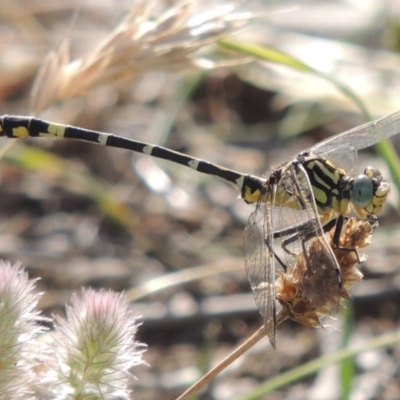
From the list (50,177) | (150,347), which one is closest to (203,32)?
(150,347)

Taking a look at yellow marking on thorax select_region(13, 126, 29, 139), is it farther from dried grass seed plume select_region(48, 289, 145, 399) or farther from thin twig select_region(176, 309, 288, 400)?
thin twig select_region(176, 309, 288, 400)

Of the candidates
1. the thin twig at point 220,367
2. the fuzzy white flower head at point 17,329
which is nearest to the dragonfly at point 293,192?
the thin twig at point 220,367

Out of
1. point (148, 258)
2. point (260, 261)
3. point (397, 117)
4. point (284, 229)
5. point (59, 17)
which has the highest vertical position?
point (59, 17)

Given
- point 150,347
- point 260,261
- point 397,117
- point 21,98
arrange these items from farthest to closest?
point 21,98 < point 150,347 < point 397,117 < point 260,261

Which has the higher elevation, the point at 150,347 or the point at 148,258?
the point at 148,258

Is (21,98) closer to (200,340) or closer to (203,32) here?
(200,340)

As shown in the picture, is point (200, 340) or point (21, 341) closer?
point (21, 341)
